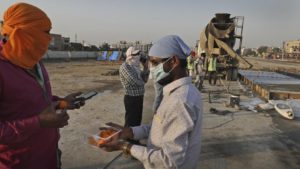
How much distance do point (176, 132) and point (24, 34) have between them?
121cm

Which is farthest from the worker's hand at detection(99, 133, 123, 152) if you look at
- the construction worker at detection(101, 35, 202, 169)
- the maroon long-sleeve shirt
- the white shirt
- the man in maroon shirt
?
the maroon long-sleeve shirt

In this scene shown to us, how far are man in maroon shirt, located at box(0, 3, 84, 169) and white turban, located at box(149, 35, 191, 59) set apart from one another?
815 millimetres

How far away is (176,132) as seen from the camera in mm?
1942

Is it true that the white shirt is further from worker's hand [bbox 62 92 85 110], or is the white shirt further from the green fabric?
the green fabric

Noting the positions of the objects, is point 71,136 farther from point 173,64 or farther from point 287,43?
point 287,43

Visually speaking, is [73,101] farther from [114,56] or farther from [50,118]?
[114,56]

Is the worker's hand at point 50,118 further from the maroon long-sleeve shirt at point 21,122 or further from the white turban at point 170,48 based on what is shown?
the white turban at point 170,48

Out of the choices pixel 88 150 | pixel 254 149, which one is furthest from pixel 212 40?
pixel 88 150

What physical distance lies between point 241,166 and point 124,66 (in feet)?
9.29

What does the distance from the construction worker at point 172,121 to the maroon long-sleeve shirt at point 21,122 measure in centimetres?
49

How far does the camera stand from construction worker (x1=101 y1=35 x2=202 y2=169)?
1.94 meters

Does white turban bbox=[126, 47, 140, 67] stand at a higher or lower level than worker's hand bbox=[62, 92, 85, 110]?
higher

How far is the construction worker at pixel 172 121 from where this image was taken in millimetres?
1944

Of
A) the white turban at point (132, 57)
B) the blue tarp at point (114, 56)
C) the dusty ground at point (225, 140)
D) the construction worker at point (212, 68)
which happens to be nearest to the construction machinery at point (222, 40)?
the construction worker at point (212, 68)
